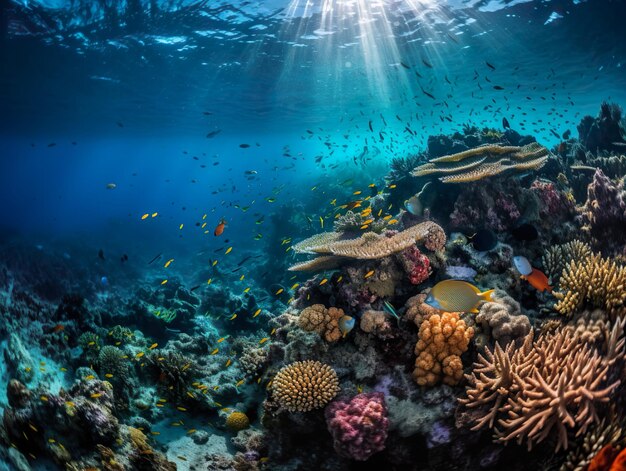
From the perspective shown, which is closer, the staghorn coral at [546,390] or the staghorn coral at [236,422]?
the staghorn coral at [546,390]

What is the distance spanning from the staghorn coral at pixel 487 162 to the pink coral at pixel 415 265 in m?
2.19

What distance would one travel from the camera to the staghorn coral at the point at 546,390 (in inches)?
136

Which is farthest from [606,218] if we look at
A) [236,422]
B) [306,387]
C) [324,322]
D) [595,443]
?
[236,422]

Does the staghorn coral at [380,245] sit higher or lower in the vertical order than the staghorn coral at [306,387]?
higher

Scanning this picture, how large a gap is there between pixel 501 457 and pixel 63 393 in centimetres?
725

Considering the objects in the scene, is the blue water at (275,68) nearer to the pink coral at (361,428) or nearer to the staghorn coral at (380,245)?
the staghorn coral at (380,245)

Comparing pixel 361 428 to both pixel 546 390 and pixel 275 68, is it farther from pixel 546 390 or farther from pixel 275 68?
pixel 275 68

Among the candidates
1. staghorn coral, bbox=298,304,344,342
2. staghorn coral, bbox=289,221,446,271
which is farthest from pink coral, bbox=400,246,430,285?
staghorn coral, bbox=298,304,344,342

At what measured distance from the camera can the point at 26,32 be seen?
16.9m

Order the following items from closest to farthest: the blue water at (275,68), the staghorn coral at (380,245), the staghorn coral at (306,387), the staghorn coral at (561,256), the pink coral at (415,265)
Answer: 1. the staghorn coral at (306,387)
2. the staghorn coral at (380,245)
3. the pink coral at (415,265)
4. the staghorn coral at (561,256)
5. the blue water at (275,68)

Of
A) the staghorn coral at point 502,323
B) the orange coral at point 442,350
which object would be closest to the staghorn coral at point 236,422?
the orange coral at point 442,350

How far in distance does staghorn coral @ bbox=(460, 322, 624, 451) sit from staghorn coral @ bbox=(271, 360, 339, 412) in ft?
6.37

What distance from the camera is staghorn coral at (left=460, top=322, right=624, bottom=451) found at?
3.45 meters

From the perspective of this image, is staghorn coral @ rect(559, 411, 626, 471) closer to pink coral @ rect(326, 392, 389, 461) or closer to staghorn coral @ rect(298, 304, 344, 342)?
pink coral @ rect(326, 392, 389, 461)
